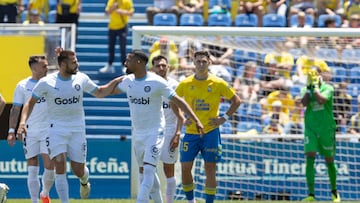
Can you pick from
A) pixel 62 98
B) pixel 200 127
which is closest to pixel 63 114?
pixel 62 98

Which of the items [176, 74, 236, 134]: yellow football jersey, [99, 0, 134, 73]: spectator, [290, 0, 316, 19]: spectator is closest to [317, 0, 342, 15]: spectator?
[290, 0, 316, 19]: spectator

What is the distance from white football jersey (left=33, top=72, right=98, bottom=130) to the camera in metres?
15.1

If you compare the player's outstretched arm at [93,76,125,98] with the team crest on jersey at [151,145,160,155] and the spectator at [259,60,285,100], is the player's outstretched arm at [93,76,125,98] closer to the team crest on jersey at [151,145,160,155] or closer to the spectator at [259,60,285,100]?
the team crest on jersey at [151,145,160,155]

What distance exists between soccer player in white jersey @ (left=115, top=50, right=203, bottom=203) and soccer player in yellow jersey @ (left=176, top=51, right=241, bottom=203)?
1.24 m

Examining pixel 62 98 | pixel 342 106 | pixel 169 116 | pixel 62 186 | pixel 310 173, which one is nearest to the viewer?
pixel 62 186

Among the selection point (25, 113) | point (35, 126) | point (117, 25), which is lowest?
point (35, 126)

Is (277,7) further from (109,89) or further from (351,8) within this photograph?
(109,89)

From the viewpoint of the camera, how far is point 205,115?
53.1 ft

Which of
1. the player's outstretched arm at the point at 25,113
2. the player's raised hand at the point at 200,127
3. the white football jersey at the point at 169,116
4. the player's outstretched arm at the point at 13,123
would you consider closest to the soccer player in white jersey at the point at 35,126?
the player's outstretched arm at the point at 13,123

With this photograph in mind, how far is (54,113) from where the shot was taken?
49.9 feet

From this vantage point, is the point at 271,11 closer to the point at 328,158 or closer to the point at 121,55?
the point at 121,55

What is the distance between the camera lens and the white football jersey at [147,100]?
14875 mm

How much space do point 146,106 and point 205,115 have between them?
4.94 feet

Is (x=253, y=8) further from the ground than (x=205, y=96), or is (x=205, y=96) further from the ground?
(x=253, y=8)
